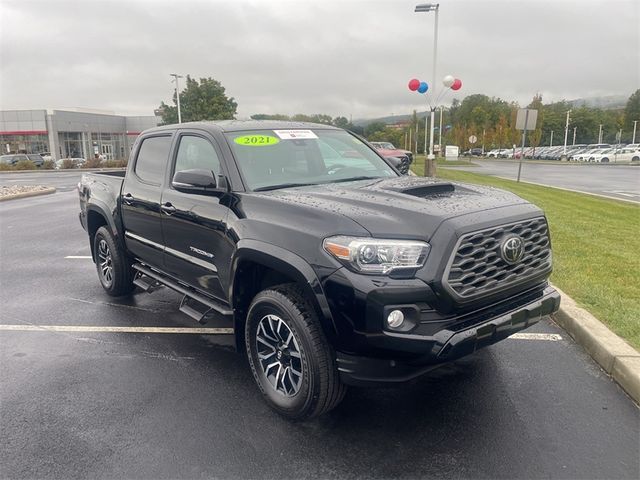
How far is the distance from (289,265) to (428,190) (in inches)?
46.2

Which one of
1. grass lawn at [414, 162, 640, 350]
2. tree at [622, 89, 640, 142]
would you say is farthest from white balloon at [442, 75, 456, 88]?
tree at [622, 89, 640, 142]

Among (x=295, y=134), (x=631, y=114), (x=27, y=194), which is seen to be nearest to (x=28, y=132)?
(x=27, y=194)

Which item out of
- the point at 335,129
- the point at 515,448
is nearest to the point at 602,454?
the point at 515,448

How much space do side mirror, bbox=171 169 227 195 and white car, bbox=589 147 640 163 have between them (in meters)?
55.3

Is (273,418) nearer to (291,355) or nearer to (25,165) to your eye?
(291,355)

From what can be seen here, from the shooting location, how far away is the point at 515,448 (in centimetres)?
288

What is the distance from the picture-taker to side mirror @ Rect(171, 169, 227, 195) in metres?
3.55

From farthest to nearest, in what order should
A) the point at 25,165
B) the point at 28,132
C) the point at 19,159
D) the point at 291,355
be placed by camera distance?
the point at 28,132 → the point at 19,159 → the point at 25,165 → the point at 291,355

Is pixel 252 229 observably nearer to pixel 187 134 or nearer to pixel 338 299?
pixel 338 299

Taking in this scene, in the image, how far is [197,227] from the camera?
3.90 meters

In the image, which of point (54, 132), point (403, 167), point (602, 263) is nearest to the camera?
point (602, 263)

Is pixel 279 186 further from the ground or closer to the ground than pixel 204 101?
closer to the ground

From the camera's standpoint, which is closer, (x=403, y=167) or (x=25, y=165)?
(x=403, y=167)

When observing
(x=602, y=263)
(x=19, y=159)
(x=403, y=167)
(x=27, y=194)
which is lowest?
(x=27, y=194)
